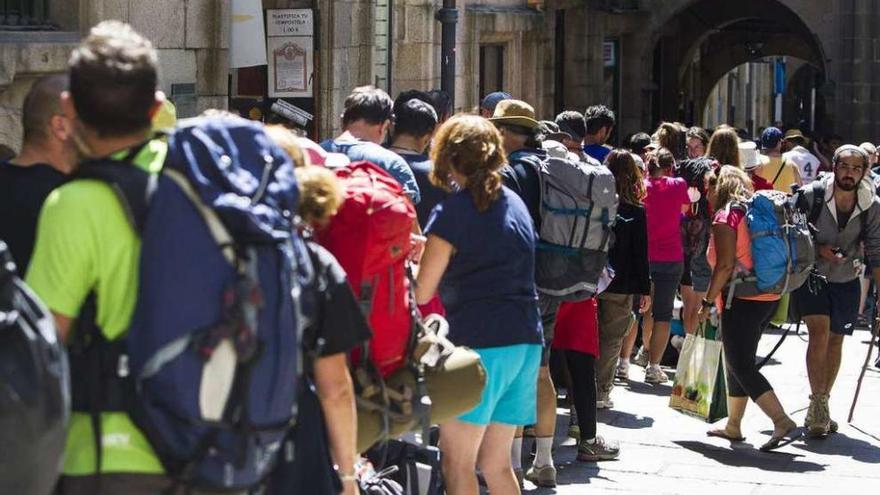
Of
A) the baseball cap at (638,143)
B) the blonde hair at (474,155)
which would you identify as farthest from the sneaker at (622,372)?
the blonde hair at (474,155)

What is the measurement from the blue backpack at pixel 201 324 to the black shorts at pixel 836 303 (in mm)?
6532

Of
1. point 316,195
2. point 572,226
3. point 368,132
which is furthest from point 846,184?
point 316,195

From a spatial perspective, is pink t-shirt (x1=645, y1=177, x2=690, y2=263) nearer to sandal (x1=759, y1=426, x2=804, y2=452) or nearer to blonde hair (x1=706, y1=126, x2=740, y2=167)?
blonde hair (x1=706, y1=126, x2=740, y2=167)

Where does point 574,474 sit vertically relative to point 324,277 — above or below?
below

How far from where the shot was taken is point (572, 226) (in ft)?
26.5

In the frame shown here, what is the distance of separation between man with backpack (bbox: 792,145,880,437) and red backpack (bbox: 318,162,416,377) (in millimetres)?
5101

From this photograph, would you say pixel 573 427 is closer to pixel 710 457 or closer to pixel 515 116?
pixel 710 457

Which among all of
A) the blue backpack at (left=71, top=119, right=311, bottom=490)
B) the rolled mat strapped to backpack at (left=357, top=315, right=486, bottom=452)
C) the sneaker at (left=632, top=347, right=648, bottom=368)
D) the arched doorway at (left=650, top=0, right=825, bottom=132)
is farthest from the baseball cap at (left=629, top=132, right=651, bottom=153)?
the arched doorway at (left=650, top=0, right=825, bottom=132)

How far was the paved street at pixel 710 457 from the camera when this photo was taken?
28.8 ft

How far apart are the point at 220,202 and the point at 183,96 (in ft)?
25.4

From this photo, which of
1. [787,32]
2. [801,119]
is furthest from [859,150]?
[801,119]

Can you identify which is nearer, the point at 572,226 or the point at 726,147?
the point at 572,226

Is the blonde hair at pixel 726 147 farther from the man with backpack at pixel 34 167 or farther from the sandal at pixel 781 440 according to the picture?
the man with backpack at pixel 34 167

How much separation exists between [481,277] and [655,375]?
5603 mm
